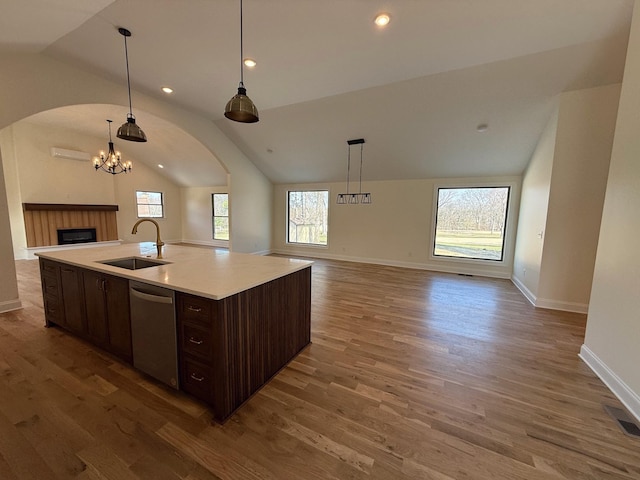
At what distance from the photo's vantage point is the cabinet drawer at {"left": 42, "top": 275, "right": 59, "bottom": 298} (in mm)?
2643

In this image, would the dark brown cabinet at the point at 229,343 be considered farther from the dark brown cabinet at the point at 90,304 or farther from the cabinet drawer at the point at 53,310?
the cabinet drawer at the point at 53,310

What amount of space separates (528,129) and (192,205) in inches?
387

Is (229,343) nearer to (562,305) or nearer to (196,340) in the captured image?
(196,340)

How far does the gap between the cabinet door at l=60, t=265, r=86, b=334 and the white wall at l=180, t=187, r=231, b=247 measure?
6.44 metres

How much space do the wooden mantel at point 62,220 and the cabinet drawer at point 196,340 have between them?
772 cm

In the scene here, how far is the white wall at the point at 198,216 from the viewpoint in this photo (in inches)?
355

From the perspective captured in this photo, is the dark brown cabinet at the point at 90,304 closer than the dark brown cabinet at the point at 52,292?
Yes

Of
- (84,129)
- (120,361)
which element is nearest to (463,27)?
(120,361)

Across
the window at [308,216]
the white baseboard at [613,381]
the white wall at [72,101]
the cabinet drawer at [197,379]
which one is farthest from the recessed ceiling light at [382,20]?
the window at [308,216]

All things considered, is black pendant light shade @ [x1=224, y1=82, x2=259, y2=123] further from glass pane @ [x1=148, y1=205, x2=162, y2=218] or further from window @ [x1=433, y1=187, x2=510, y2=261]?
glass pane @ [x1=148, y1=205, x2=162, y2=218]

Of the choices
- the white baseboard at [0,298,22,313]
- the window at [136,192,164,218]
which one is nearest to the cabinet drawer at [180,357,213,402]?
the white baseboard at [0,298,22,313]

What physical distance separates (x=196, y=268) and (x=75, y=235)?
7.62 meters

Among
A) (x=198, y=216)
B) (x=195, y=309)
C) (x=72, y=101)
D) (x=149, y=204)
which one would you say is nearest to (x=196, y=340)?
(x=195, y=309)

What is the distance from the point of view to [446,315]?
3416 mm
